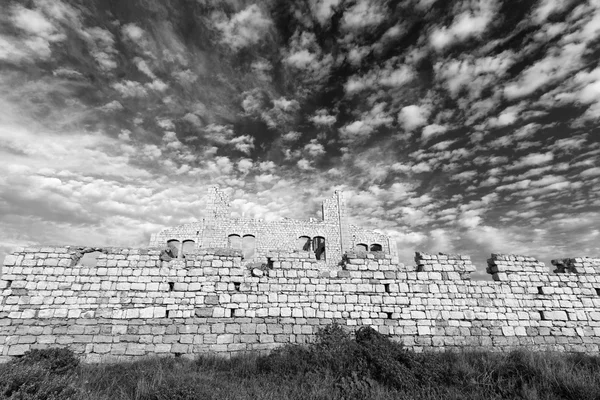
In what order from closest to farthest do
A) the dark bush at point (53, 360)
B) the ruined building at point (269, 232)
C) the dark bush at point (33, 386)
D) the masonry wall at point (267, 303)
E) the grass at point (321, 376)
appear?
the dark bush at point (33, 386) → the grass at point (321, 376) → the dark bush at point (53, 360) → the masonry wall at point (267, 303) → the ruined building at point (269, 232)

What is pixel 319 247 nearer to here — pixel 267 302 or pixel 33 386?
pixel 267 302

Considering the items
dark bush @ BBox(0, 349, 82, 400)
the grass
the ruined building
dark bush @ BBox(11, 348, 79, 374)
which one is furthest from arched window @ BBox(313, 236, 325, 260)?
dark bush @ BBox(0, 349, 82, 400)

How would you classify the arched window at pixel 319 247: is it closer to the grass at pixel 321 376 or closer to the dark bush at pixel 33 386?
the grass at pixel 321 376

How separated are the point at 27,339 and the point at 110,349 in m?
Answer: 1.97

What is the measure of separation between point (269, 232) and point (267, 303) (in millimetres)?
17926

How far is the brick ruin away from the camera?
25.2 ft

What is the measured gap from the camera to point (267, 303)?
825 cm

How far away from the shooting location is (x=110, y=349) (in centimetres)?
755

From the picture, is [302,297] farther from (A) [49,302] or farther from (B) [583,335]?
(B) [583,335]

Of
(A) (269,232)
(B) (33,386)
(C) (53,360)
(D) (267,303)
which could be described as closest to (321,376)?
(D) (267,303)

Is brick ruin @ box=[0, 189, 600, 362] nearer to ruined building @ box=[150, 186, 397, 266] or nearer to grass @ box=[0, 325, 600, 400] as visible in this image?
grass @ box=[0, 325, 600, 400]

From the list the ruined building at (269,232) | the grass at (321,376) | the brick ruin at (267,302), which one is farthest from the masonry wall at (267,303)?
the ruined building at (269,232)

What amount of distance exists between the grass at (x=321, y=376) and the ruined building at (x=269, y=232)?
18124 millimetres

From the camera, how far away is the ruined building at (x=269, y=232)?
25.5 metres
